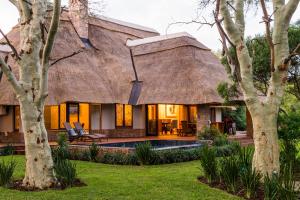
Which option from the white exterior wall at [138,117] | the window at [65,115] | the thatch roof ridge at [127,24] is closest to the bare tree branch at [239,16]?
the window at [65,115]

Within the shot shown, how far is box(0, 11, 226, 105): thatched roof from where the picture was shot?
19484mm

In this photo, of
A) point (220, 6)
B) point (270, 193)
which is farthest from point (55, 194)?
point (220, 6)

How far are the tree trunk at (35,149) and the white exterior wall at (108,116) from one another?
45.6 feet

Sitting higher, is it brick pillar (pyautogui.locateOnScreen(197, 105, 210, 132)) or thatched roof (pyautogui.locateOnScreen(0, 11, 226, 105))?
thatched roof (pyautogui.locateOnScreen(0, 11, 226, 105))

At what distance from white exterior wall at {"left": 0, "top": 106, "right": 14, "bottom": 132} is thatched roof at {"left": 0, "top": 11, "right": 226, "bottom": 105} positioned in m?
1.57

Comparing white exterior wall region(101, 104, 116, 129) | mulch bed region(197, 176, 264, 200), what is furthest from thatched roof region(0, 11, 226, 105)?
mulch bed region(197, 176, 264, 200)

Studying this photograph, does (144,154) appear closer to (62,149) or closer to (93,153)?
(93,153)

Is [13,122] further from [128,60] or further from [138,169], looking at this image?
[138,169]

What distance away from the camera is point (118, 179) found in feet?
32.0

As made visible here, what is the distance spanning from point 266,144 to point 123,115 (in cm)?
1569

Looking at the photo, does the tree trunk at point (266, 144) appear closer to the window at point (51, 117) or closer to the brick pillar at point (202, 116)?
the brick pillar at point (202, 116)

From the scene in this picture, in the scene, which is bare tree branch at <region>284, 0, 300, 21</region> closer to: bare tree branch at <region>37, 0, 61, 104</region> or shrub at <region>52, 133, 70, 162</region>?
bare tree branch at <region>37, 0, 61, 104</region>

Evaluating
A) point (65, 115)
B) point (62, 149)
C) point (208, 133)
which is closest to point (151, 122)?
point (65, 115)

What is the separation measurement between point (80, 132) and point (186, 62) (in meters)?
7.38
